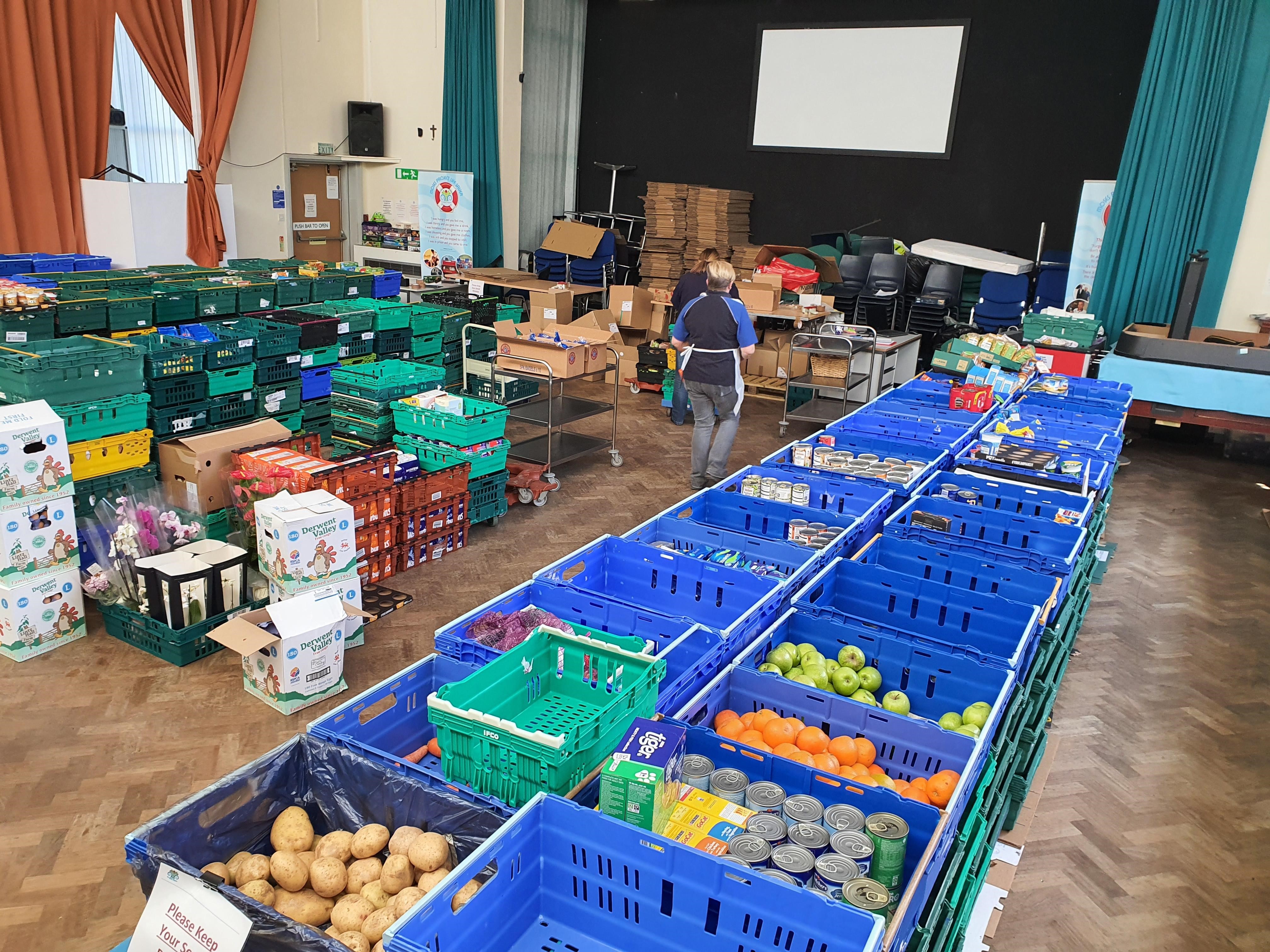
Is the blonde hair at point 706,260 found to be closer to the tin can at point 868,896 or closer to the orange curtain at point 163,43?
the tin can at point 868,896

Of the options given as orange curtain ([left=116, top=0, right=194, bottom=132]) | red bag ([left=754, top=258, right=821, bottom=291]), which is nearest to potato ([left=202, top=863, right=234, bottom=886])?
red bag ([left=754, top=258, right=821, bottom=291])

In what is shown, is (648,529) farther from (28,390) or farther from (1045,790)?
(28,390)

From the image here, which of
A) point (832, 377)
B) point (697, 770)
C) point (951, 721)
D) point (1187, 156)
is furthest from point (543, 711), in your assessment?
point (1187, 156)

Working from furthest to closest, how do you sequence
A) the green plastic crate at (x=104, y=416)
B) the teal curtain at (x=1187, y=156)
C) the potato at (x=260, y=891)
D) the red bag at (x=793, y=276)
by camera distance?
the red bag at (x=793, y=276)
the teal curtain at (x=1187, y=156)
the green plastic crate at (x=104, y=416)
the potato at (x=260, y=891)

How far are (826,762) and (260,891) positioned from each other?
1366 mm

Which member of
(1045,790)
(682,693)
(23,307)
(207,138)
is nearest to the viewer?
(682,693)

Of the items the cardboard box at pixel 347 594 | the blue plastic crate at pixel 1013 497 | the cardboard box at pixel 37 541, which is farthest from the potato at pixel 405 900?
the blue plastic crate at pixel 1013 497

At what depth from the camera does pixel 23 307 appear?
5266 millimetres

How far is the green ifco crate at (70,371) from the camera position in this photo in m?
4.21

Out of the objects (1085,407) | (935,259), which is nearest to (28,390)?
(1085,407)

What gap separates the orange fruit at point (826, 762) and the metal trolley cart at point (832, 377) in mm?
5466

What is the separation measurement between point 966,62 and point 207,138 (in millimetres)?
8502

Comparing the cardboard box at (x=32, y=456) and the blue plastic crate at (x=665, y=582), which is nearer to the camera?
the blue plastic crate at (x=665, y=582)

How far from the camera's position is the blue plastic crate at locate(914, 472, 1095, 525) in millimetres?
4004
